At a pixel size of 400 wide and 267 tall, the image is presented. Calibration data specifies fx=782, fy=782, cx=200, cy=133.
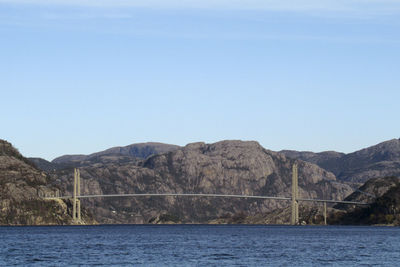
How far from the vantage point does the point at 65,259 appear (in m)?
89.6

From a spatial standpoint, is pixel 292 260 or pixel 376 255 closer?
pixel 292 260

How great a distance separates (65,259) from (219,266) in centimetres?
2003

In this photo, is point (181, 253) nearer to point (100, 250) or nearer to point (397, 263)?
point (100, 250)

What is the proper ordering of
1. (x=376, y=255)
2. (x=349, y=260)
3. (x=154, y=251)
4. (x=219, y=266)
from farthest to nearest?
(x=154, y=251) < (x=376, y=255) < (x=349, y=260) < (x=219, y=266)

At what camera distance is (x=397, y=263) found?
8394cm

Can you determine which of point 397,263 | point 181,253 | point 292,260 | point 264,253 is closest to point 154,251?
point 181,253

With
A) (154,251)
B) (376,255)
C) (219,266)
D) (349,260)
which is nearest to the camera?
(219,266)

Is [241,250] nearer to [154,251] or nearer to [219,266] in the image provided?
[154,251]

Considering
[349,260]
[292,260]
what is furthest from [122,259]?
[349,260]

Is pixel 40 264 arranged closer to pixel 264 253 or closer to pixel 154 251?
pixel 154 251

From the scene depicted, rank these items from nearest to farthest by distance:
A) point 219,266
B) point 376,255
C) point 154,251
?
point 219,266 → point 376,255 → point 154,251

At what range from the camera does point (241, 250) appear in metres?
107

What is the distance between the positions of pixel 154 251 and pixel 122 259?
16.0m

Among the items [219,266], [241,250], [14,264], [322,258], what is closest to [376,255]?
[322,258]
